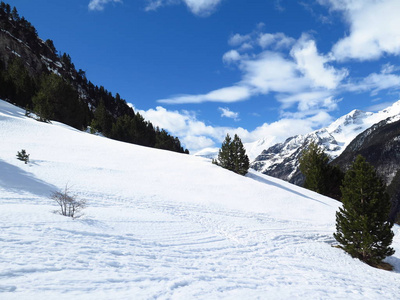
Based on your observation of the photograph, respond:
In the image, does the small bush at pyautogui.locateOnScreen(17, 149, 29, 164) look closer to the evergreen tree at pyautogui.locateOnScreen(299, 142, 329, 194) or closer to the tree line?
the tree line

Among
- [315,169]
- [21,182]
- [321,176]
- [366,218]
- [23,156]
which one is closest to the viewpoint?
[366,218]

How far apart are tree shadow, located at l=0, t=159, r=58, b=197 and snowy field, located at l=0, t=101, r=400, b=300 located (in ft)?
0.21

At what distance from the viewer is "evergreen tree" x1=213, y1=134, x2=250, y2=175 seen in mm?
31953

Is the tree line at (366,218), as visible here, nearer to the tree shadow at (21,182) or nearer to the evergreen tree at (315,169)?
the tree shadow at (21,182)

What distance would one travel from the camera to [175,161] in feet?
104

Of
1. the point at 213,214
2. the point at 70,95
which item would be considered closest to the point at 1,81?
the point at 70,95

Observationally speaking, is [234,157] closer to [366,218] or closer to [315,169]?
[315,169]

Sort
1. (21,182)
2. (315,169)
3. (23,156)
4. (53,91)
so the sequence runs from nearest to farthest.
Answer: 1. (21,182)
2. (23,156)
3. (315,169)
4. (53,91)

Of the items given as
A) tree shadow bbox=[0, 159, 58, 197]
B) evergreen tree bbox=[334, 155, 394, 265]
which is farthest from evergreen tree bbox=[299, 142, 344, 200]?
tree shadow bbox=[0, 159, 58, 197]

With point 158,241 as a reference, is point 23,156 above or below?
above

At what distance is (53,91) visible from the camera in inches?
2079

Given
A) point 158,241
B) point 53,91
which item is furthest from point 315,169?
point 53,91

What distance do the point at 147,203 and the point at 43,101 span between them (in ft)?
146

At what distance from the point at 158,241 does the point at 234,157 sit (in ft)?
77.0
